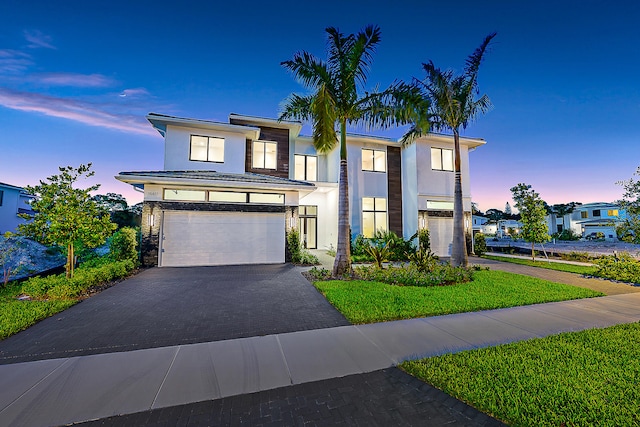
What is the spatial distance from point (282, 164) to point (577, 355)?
13792mm

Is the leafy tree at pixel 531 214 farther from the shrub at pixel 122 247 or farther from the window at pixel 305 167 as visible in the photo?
the shrub at pixel 122 247

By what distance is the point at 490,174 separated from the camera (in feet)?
81.3

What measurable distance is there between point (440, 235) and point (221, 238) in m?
13.0

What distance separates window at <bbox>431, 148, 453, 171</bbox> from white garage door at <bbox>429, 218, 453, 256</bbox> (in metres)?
3.40

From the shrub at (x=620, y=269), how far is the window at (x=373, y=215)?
30.8 ft

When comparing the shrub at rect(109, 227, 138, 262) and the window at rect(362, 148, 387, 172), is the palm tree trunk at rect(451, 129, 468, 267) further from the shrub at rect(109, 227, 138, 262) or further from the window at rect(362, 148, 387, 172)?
the shrub at rect(109, 227, 138, 262)

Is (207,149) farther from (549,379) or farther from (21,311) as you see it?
(549,379)

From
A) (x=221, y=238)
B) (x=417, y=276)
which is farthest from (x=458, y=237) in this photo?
(x=221, y=238)

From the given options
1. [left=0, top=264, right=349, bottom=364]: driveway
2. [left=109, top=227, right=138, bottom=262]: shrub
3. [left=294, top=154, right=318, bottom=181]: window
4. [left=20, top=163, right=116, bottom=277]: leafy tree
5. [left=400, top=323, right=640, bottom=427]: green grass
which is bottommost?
[left=0, top=264, right=349, bottom=364]: driveway

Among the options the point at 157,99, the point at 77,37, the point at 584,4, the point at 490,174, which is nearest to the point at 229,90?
the point at 157,99

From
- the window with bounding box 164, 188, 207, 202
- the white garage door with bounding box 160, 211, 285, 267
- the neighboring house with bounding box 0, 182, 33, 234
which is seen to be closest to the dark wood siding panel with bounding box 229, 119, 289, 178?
the white garage door with bounding box 160, 211, 285, 267

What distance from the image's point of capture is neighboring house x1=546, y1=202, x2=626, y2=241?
36.3 meters

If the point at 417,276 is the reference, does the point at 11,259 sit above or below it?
above

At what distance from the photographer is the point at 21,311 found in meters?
5.21
